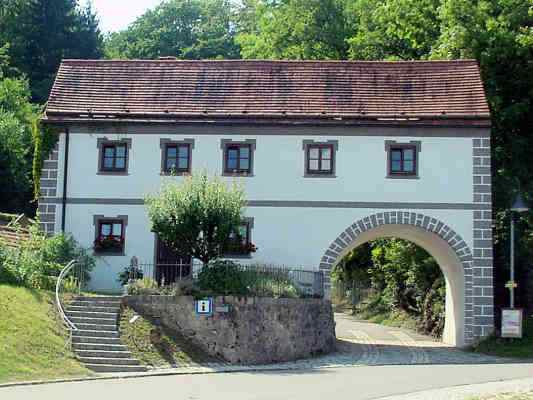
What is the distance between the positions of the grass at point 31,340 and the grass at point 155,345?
64.5 inches

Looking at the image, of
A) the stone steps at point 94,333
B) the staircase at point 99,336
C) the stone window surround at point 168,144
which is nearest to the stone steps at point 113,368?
the staircase at point 99,336

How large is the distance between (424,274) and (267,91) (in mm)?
11076

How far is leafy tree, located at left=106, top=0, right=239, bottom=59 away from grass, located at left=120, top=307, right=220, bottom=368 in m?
42.0

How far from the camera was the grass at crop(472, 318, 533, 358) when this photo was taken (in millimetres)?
25969

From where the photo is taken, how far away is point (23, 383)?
17500 millimetres

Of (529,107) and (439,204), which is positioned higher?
(529,107)

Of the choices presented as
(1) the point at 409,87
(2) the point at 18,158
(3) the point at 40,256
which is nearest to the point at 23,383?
(3) the point at 40,256

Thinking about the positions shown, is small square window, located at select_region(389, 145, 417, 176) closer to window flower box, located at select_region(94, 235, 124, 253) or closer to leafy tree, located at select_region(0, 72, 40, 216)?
window flower box, located at select_region(94, 235, 124, 253)

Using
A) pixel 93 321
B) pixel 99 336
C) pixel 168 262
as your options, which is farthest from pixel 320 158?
pixel 99 336

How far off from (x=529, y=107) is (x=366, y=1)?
13591mm

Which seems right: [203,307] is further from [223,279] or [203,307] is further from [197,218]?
[197,218]

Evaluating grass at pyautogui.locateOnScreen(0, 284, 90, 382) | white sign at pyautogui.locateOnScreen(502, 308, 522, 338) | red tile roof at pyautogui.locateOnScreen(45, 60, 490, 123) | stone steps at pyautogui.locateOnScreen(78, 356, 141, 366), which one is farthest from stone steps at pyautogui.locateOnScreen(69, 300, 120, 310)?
white sign at pyautogui.locateOnScreen(502, 308, 522, 338)

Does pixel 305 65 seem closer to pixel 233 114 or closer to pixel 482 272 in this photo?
pixel 233 114

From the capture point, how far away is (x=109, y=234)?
28328 millimetres
